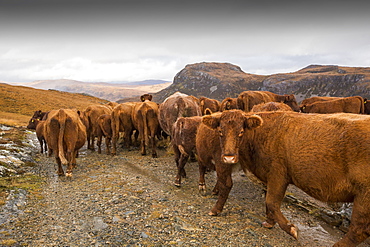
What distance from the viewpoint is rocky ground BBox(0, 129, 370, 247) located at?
5227 millimetres

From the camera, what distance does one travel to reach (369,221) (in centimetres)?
408

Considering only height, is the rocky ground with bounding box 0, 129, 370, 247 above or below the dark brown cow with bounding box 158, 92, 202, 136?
below

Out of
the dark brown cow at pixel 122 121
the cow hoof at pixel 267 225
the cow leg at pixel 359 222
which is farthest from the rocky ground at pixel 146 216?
the dark brown cow at pixel 122 121

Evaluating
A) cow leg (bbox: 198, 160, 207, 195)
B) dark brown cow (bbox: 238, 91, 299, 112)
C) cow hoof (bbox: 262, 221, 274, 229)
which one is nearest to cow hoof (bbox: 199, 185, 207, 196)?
cow leg (bbox: 198, 160, 207, 195)

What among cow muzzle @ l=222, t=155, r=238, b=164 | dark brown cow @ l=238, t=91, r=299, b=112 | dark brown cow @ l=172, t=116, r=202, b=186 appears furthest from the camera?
dark brown cow @ l=238, t=91, r=299, b=112

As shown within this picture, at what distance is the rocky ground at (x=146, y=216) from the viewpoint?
5.23 meters

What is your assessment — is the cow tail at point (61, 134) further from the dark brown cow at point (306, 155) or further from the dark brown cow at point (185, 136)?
the dark brown cow at point (306, 155)

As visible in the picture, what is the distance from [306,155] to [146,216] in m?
3.95

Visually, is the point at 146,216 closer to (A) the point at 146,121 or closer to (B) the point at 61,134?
(B) the point at 61,134

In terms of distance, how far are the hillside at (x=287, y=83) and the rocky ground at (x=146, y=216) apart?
67108 mm

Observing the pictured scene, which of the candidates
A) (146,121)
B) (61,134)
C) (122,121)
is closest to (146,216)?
(61,134)

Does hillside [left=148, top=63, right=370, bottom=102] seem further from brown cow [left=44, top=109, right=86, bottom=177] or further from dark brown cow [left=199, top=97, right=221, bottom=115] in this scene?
brown cow [left=44, top=109, right=86, bottom=177]

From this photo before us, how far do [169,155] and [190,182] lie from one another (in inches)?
181

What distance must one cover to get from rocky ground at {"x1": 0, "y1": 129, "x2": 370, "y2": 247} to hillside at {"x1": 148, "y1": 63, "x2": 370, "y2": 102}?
220 feet
